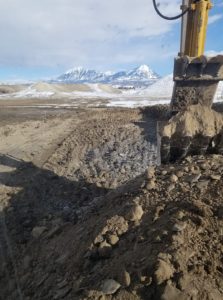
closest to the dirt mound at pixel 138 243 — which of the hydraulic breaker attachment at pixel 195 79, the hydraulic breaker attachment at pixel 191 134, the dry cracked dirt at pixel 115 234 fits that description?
the dry cracked dirt at pixel 115 234

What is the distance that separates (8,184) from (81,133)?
5474mm

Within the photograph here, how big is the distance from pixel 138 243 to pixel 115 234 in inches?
16.0

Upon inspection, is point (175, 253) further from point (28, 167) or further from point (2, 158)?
point (2, 158)

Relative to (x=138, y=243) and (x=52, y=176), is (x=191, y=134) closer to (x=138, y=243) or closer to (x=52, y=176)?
(x=138, y=243)

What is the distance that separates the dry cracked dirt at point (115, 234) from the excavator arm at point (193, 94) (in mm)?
807

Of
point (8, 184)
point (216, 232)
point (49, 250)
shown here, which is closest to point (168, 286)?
point (216, 232)

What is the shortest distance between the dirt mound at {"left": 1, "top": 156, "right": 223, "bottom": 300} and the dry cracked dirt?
0.03 ft

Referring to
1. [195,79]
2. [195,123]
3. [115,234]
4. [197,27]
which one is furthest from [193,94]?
[115,234]

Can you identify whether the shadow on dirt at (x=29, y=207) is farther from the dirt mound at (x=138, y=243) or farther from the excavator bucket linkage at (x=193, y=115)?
the excavator bucket linkage at (x=193, y=115)

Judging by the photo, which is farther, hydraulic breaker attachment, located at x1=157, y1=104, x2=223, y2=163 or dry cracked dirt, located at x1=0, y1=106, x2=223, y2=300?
hydraulic breaker attachment, located at x1=157, y1=104, x2=223, y2=163

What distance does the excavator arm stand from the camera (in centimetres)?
672

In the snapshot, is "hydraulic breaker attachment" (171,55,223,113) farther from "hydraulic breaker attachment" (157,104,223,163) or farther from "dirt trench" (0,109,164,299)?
"dirt trench" (0,109,164,299)

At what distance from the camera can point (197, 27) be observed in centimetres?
695

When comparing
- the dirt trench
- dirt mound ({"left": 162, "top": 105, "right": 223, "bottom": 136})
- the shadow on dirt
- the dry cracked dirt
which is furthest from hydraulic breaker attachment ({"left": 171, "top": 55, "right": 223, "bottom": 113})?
the shadow on dirt
